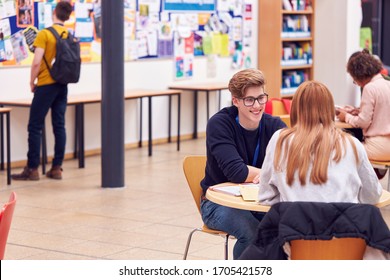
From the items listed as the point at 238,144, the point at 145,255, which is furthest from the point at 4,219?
the point at 145,255

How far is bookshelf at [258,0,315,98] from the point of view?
12508mm

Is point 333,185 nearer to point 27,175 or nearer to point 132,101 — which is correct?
point 27,175

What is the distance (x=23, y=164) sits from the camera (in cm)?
905

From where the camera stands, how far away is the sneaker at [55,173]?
8.31m

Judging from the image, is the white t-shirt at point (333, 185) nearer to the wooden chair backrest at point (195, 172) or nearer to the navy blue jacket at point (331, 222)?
the navy blue jacket at point (331, 222)

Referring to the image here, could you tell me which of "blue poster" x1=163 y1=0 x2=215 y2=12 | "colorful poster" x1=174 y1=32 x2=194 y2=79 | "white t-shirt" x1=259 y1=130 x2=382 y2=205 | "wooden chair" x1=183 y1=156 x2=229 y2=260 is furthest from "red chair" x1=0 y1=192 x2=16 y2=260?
"colorful poster" x1=174 y1=32 x2=194 y2=79

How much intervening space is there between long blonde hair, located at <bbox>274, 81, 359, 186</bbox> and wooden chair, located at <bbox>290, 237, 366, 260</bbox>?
0.27 meters

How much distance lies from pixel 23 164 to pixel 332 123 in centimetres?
600

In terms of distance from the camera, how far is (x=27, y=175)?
8.21m

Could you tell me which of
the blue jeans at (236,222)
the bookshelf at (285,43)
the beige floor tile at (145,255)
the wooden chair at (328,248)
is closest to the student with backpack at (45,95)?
the beige floor tile at (145,255)

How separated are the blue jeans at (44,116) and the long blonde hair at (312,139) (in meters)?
4.85

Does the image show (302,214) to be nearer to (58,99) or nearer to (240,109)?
(240,109)
